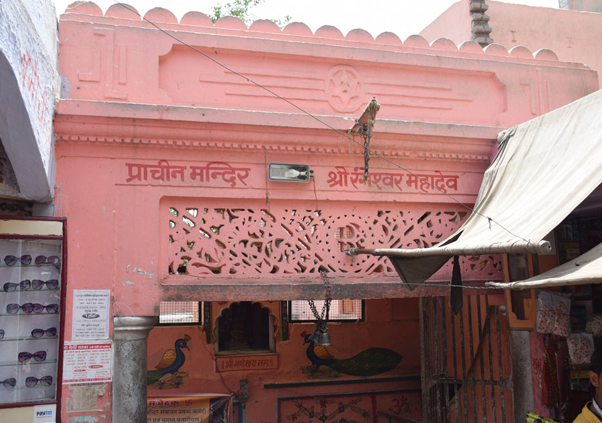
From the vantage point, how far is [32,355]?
13.3 feet

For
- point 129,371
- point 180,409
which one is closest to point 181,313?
point 180,409

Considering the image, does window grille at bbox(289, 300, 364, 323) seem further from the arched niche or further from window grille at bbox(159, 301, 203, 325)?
window grille at bbox(159, 301, 203, 325)

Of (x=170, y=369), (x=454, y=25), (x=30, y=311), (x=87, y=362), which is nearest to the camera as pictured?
(x=30, y=311)

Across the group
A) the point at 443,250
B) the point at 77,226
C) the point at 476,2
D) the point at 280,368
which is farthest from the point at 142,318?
the point at 476,2

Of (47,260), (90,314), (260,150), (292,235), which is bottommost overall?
(90,314)

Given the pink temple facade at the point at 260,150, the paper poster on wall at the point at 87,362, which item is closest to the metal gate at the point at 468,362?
the pink temple facade at the point at 260,150

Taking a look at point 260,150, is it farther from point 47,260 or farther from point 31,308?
point 31,308

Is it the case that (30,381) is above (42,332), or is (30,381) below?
below

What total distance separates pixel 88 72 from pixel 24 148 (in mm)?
1130

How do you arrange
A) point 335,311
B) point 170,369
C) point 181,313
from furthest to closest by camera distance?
point 335,311, point 181,313, point 170,369

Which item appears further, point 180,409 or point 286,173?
point 180,409

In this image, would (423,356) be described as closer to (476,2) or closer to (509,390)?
(509,390)

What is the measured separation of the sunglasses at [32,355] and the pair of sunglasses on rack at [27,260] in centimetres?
66

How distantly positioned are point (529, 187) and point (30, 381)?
4.03m
